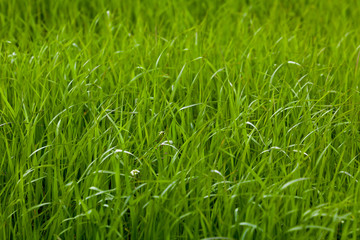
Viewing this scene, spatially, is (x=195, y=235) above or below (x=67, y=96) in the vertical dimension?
below

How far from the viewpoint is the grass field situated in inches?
76.0

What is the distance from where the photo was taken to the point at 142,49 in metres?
3.27

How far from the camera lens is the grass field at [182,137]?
1.93 m

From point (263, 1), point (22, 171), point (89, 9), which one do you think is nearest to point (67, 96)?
point (22, 171)

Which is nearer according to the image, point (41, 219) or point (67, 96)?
point (41, 219)

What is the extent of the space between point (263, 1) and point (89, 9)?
1.42 meters

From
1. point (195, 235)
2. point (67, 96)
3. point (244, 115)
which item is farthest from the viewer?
point (67, 96)

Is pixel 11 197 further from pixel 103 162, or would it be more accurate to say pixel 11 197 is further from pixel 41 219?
pixel 103 162

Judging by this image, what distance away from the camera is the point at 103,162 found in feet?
7.23

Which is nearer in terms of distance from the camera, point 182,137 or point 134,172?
point 134,172

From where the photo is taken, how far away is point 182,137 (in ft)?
7.99

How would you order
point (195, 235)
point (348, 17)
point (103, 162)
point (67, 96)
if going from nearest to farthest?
1. point (195, 235)
2. point (103, 162)
3. point (67, 96)
4. point (348, 17)

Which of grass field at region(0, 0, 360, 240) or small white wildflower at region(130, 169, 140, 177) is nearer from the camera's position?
grass field at region(0, 0, 360, 240)

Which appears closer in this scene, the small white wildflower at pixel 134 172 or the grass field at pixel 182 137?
the grass field at pixel 182 137
